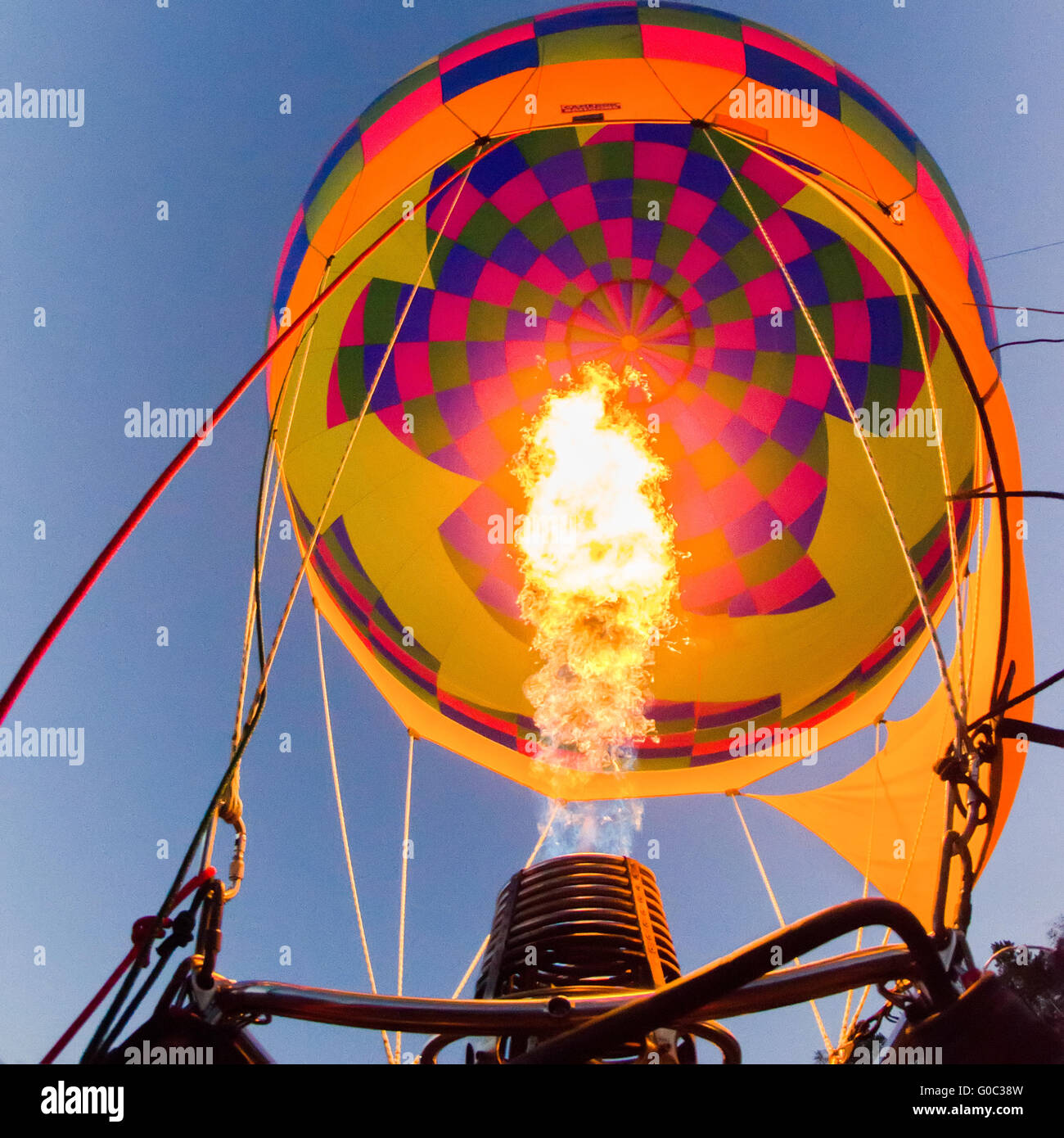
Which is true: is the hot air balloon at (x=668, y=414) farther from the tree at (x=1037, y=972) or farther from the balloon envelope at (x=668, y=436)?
the tree at (x=1037, y=972)

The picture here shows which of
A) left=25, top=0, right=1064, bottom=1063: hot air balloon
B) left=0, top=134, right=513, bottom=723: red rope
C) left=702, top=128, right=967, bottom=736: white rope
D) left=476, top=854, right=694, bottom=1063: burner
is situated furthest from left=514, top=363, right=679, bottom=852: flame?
left=0, top=134, right=513, bottom=723: red rope

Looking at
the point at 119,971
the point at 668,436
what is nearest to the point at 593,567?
the point at 668,436

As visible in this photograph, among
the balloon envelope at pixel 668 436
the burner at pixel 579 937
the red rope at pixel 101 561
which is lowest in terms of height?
the burner at pixel 579 937

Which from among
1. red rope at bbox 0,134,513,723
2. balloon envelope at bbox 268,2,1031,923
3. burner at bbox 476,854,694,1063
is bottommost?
burner at bbox 476,854,694,1063

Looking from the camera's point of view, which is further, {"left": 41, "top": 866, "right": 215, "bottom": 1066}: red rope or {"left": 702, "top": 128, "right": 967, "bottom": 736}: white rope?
{"left": 702, "top": 128, "right": 967, "bottom": 736}: white rope

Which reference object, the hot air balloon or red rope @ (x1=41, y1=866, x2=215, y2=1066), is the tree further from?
the hot air balloon

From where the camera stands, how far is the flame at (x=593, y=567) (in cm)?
653

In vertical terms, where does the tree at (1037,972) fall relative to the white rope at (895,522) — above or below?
below

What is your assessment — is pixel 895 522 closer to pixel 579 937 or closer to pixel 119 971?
pixel 579 937

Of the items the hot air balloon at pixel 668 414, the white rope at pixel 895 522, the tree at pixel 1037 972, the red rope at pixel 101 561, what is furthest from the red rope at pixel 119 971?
the hot air balloon at pixel 668 414

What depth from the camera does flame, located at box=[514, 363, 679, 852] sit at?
21.4 feet

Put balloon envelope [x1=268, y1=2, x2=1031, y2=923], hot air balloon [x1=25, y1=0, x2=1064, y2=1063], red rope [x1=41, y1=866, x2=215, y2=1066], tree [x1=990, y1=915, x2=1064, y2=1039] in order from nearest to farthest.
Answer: tree [x1=990, y1=915, x2=1064, y2=1039], red rope [x1=41, y1=866, x2=215, y2=1066], hot air balloon [x1=25, y1=0, x2=1064, y2=1063], balloon envelope [x1=268, y1=2, x2=1031, y2=923]

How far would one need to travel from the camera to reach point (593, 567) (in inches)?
262
